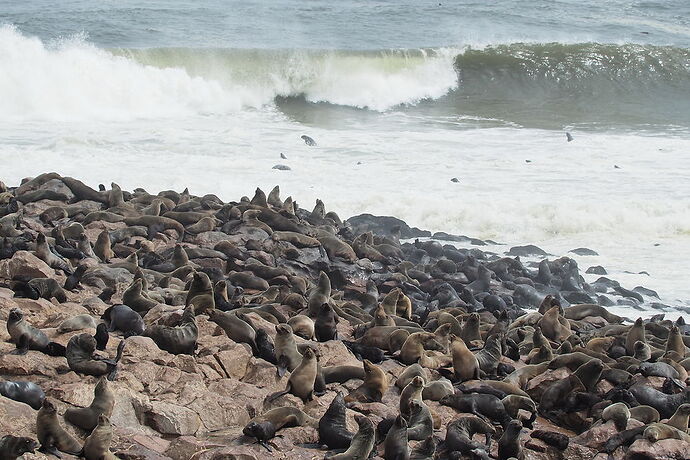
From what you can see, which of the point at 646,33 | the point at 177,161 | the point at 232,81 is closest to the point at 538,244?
the point at 177,161

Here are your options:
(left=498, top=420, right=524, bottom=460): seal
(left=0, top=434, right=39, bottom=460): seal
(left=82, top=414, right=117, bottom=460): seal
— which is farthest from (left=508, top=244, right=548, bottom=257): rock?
(left=0, top=434, right=39, bottom=460): seal

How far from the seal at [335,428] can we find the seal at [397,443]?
1.15 ft

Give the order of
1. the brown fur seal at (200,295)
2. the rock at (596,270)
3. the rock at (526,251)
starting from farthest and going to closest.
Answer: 1. the rock at (526,251)
2. the rock at (596,270)
3. the brown fur seal at (200,295)

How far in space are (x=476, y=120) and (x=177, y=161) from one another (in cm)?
1476

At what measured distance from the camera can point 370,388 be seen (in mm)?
8836

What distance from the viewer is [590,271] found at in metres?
17.8

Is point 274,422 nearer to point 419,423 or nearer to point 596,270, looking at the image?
point 419,423

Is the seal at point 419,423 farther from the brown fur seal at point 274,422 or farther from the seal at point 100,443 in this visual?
the seal at point 100,443

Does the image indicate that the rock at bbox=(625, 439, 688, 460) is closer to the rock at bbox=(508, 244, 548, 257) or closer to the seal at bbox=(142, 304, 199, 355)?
the seal at bbox=(142, 304, 199, 355)

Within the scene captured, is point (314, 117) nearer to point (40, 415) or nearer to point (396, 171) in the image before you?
point (396, 171)

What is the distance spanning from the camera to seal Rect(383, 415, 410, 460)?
24.2 feet

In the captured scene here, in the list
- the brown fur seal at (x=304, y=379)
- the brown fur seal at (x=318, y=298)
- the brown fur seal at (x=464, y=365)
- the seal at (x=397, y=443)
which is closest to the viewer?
the seal at (x=397, y=443)

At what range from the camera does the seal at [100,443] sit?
6696 mm

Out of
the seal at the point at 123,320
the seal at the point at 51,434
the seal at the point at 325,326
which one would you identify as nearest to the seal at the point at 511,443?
the seal at the point at 325,326
